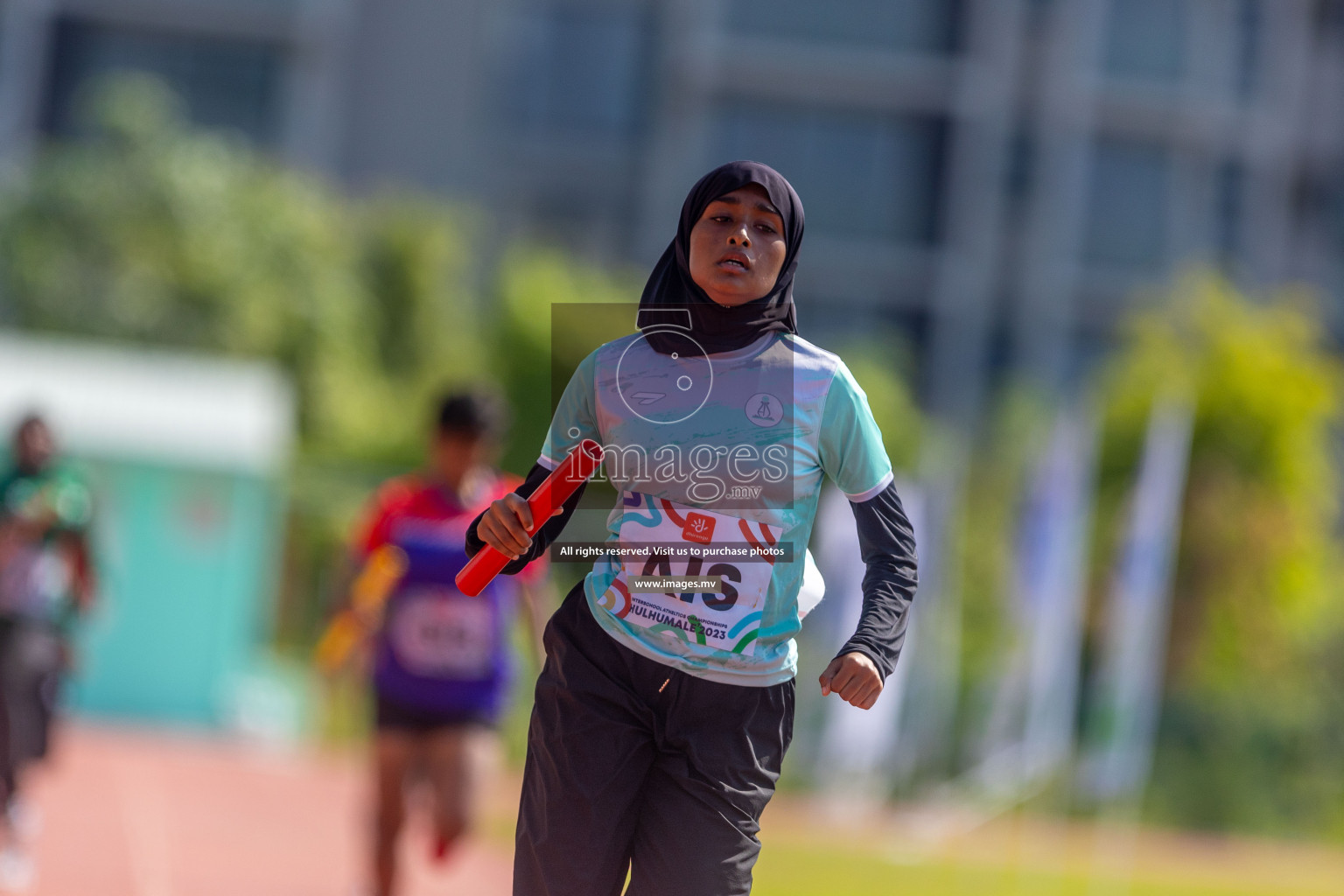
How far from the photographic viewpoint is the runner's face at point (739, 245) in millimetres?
3562

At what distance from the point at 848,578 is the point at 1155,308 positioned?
2131 cm

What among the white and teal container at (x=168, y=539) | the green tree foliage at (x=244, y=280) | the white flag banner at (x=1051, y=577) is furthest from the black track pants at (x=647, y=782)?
the green tree foliage at (x=244, y=280)

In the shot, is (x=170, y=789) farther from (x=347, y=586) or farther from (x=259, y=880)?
(x=347, y=586)


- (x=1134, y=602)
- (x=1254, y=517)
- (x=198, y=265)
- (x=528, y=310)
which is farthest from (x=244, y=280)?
(x=1134, y=602)

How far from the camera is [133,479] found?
62.2ft

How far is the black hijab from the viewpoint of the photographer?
3578 mm

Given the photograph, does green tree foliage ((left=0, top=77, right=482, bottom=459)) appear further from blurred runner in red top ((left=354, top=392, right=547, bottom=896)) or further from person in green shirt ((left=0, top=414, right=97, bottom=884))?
blurred runner in red top ((left=354, top=392, right=547, bottom=896))

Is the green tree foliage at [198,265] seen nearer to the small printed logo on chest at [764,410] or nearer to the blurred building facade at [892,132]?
the blurred building facade at [892,132]

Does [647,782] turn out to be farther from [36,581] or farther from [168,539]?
[168,539]

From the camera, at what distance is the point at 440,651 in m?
6.96

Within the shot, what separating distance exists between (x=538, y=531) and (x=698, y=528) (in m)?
0.33

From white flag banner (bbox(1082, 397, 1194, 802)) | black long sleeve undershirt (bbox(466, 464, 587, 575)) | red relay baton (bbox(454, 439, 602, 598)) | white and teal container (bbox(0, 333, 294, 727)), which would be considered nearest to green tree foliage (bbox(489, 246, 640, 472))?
white and teal container (bbox(0, 333, 294, 727))

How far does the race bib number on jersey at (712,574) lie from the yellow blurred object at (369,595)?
3557 millimetres

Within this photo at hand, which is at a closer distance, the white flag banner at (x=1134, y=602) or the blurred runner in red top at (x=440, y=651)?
the blurred runner in red top at (x=440, y=651)
